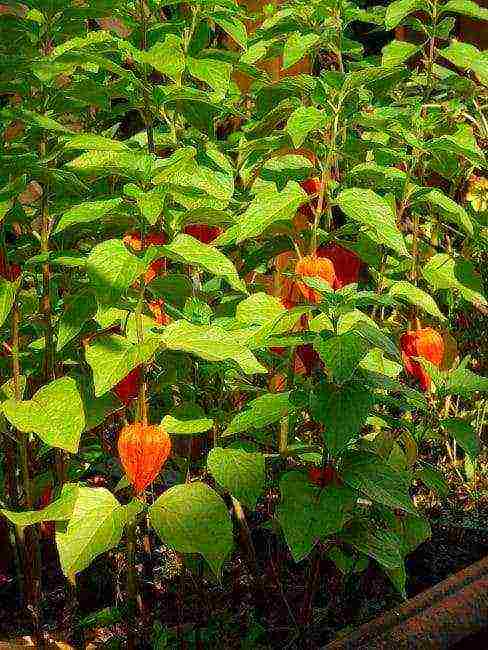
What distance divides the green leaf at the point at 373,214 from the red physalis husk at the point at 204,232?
10.1 inches

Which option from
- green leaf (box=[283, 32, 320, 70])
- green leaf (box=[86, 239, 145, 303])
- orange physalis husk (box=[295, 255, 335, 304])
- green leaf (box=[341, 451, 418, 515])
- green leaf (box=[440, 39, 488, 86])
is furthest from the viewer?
green leaf (box=[440, 39, 488, 86])

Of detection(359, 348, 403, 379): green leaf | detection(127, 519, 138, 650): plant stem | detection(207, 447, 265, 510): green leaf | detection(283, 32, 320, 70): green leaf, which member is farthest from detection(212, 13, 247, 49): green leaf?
detection(127, 519, 138, 650): plant stem

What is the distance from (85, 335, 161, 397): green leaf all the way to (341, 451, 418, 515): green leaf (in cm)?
33

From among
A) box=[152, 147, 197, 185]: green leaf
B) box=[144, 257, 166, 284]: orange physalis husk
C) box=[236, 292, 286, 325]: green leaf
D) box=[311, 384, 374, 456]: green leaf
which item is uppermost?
box=[152, 147, 197, 185]: green leaf

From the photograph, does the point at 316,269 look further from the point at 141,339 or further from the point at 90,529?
the point at 90,529

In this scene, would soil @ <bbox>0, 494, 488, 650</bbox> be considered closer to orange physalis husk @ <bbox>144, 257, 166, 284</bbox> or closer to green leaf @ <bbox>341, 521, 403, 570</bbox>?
green leaf @ <bbox>341, 521, 403, 570</bbox>

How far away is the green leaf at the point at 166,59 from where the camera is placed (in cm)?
132

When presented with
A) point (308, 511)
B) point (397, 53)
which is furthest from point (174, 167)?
point (397, 53)

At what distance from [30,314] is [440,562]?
99cm

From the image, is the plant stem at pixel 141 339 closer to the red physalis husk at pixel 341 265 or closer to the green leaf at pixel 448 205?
the red physalis husk at pixel 341 265

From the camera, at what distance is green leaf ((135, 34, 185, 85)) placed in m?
1.32

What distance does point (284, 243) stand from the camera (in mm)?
1641

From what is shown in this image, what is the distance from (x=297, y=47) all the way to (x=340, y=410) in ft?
2.07

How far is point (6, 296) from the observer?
53.8 inches
